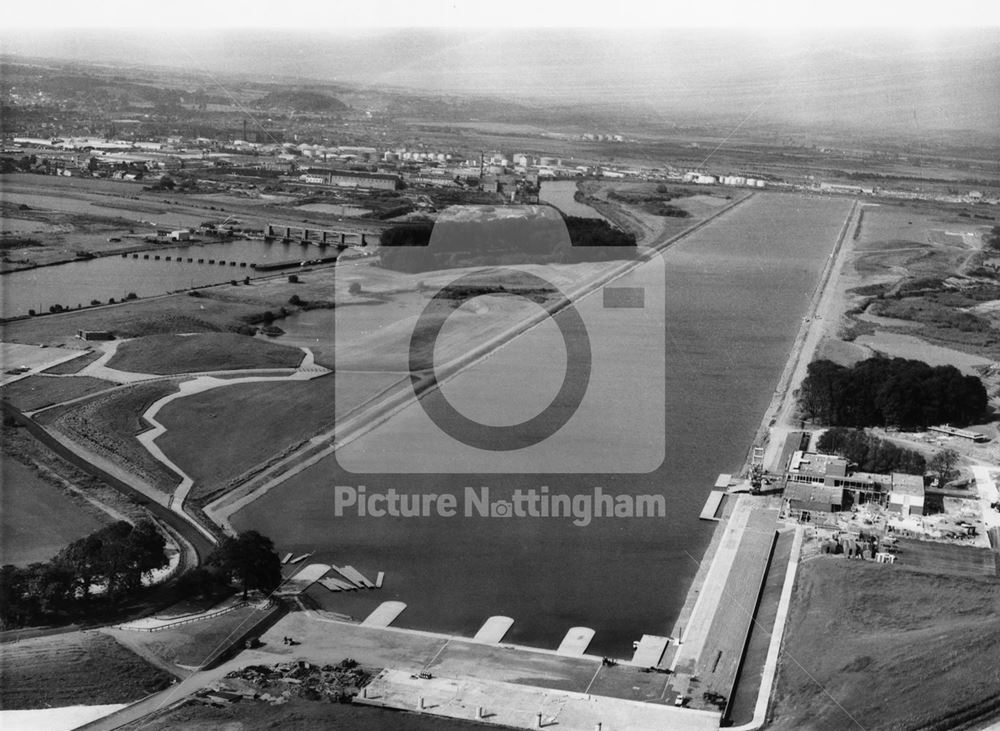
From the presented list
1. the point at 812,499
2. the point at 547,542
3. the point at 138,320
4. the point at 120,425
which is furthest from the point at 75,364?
the point at 812,499

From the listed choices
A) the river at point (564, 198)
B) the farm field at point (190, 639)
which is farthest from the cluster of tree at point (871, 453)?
the river at point (564, 198)

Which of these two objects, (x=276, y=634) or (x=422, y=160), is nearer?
(x=276, y=634)

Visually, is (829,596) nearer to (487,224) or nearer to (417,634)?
(417,634)

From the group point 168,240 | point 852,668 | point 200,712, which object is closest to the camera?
point 200,712

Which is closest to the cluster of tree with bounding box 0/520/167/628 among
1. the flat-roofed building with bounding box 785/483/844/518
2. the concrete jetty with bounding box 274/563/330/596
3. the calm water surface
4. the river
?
the concrete jetty with bounding box 274/563/330/596

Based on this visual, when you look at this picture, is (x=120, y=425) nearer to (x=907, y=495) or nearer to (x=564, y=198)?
(x=907, y=495)

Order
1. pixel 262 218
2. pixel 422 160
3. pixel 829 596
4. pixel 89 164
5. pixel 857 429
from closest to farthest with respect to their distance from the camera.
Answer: pixel 829 596 < pixel 857 429 < pixel 262 218 < pixel 89 164 < pixel 422 160

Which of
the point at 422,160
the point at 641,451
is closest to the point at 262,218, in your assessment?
the point at 422,160

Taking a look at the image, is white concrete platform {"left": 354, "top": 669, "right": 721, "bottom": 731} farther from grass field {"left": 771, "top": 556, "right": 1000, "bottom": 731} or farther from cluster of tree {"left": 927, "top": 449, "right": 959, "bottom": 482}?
cluster of tree {"left": 927, "top": 449, "right": 959, "bottom": 482}
